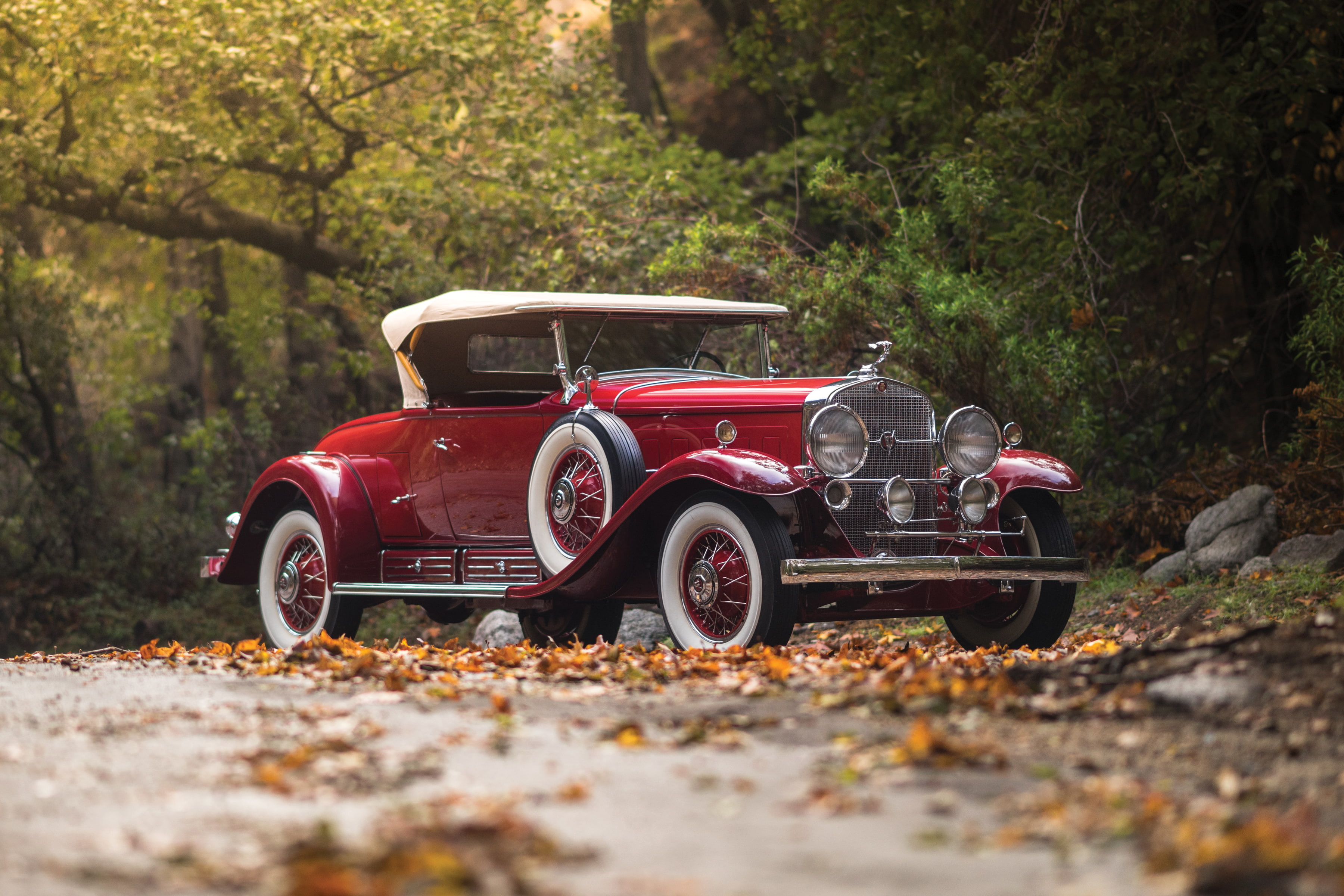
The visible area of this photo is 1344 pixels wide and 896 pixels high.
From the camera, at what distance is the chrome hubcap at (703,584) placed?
6.43 meters

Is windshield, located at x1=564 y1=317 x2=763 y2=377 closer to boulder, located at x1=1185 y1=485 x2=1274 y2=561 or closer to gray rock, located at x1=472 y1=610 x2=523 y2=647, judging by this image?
gray rock, located at x1=472 y1=610 x2=523 y2=647

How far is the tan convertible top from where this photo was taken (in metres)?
7.73

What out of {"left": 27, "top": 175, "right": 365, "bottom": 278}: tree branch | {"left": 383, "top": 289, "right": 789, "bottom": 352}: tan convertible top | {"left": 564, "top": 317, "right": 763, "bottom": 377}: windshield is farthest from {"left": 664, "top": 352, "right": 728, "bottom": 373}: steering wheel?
{"left": 27, "top": 175, "right": 365, "bottom": 278}: tree branch

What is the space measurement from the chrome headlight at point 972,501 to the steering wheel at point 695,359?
79.2 inches

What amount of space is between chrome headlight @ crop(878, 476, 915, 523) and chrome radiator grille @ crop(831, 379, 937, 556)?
0.11m

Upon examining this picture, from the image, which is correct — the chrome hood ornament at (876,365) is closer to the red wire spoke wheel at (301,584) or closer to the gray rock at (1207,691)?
the gray rock at (1207,691)

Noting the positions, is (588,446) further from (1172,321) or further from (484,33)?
(484,33)

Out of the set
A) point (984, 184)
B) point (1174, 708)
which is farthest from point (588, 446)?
point (984, 184)

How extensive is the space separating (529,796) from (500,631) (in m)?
8.00

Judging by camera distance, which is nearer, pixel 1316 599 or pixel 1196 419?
pixel 1316 599

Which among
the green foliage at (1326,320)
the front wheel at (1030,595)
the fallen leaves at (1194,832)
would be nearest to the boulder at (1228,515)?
the green foliage at (1326,320)

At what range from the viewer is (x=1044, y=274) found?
10.8m

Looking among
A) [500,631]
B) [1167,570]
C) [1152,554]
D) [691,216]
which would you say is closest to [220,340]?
[691,216]

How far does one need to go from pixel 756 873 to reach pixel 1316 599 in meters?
6.01
